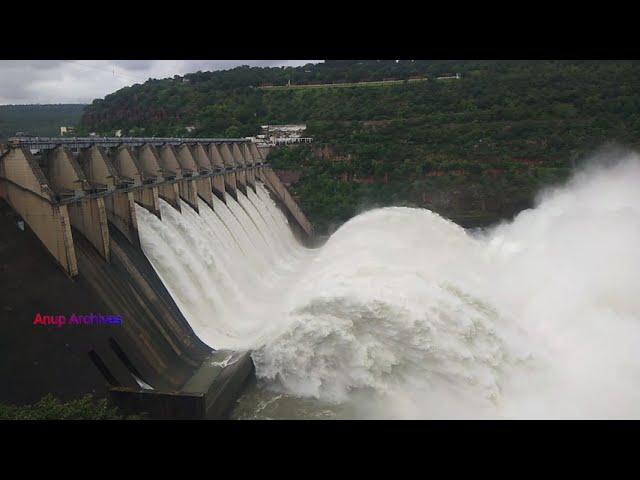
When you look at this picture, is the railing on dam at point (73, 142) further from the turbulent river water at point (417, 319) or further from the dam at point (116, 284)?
the turbulent river water at point (417, 319)

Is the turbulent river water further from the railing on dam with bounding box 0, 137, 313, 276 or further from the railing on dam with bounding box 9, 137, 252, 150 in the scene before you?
the railing on dam with bounding box 9, 137, 252, 150

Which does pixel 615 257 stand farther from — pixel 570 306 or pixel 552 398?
pixel 552 398

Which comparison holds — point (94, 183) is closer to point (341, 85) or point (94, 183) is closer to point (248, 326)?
point (248, 326)

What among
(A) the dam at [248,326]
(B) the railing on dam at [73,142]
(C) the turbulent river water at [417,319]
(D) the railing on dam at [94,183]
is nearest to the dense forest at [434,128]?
(C) the turbulent river water at [417,319]

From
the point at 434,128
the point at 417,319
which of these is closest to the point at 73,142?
the point at 417,319

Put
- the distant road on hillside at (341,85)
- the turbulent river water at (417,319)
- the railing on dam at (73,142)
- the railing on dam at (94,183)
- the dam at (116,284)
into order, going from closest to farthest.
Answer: the dam at (116,284), the railing on dam at (94,183), the turbulent river water at (417,319), the railing on dam at (73,142), the distant road on hillside at (341,85)

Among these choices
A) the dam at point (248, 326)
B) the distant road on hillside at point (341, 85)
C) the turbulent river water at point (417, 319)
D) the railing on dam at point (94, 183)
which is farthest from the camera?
the distant road on hillside at point (341, 85)

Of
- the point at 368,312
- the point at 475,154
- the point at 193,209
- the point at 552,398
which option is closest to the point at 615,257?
the point at 552,398
